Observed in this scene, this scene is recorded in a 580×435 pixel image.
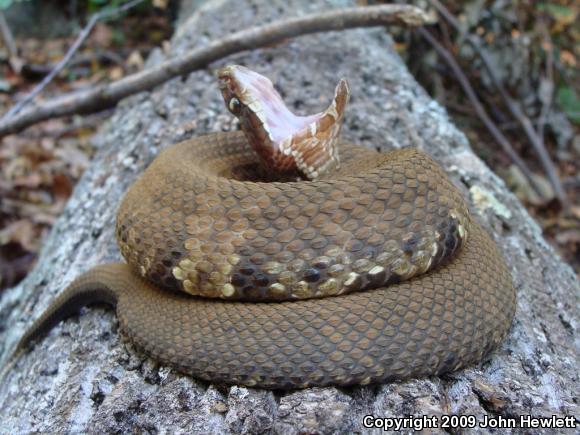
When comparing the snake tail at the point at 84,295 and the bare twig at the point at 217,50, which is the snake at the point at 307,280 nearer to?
the snake tail at the point at 84,295

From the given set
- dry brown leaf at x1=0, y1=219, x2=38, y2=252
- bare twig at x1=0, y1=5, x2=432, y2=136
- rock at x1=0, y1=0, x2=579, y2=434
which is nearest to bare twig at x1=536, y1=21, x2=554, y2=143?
rock at x1=0, y1=0, x2=579, y2=434

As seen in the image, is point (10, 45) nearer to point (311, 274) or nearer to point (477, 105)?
point (477, 105)

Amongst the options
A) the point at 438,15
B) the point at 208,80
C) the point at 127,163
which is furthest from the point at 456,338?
the point at 438,15

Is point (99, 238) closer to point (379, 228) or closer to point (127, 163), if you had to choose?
point (127, 163)

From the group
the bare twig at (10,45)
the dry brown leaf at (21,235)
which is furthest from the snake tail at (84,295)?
the bare twig at (10,45)

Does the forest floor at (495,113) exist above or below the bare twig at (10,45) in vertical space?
below

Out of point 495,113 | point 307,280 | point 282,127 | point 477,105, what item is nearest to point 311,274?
point 307,280
